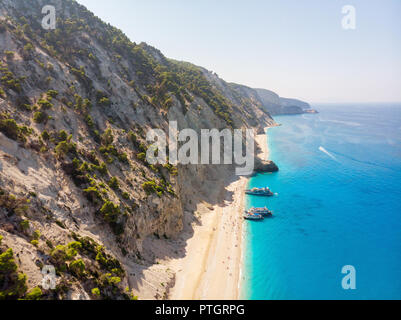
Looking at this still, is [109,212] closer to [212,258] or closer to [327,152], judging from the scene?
[212,258]

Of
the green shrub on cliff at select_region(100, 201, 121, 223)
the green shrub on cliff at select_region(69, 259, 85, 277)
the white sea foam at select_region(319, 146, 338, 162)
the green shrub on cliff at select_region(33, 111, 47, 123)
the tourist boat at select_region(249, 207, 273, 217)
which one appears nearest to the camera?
the green shrub on cliff at select_region(69, 259, 85, 277)

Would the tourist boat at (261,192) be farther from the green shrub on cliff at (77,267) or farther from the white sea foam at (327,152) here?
the white sea foam at (327,152)

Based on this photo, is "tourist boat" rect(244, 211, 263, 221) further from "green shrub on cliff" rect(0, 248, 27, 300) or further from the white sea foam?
the white sea foam

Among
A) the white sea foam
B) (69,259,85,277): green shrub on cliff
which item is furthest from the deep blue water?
(69,259,85,277): green shrub on cliff

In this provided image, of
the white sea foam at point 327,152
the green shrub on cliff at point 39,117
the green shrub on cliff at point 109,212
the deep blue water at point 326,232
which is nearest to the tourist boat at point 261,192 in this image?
the deep blue water at point 326,232
